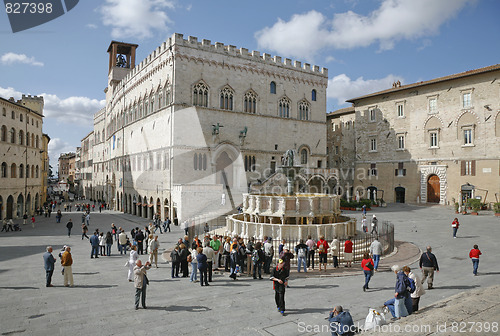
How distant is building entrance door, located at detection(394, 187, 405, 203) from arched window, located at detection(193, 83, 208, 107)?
27.7 meters

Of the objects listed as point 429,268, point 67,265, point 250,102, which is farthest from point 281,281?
point 250,102

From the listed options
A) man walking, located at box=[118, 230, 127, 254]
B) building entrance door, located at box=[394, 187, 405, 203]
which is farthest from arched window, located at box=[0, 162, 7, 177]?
building entrance door, located at box=[394, 187, 405, 203]

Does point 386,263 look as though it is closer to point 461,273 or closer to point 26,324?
point 461,273

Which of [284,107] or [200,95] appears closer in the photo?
[200,95]

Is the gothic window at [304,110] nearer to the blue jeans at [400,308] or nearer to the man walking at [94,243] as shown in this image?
the man walking at [94,243]

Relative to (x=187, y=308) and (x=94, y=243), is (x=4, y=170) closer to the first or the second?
(x=94, y=243)

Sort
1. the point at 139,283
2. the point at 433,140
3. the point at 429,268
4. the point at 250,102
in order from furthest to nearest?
the point at 433,140 < the point at 250,102 < the point at 429,268 < the point at 139,283

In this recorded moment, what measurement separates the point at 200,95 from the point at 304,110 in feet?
47.7

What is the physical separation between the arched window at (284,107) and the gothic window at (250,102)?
11.7 ft

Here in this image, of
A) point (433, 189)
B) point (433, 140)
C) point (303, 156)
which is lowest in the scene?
point (433, 189)

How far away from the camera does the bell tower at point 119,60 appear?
53344 mm

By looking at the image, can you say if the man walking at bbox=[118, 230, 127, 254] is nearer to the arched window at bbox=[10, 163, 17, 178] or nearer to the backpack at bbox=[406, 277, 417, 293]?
the backpack at bbox=[406, 277, 417, 293]

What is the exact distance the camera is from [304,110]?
141 ft

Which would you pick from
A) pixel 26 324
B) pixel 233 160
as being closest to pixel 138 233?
pixel 26 324
